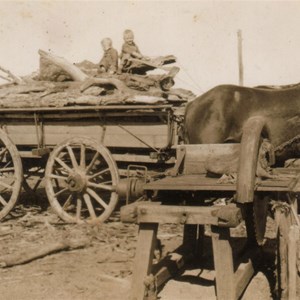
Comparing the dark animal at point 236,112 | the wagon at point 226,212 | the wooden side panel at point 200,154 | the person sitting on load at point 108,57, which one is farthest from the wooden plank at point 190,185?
the person sitting on load at point 108,57

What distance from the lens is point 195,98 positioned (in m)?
8.41

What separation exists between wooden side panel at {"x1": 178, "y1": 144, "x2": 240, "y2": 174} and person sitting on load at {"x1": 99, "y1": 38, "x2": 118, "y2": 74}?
5.46m

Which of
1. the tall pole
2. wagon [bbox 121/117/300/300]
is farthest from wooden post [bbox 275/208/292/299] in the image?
the tall pole

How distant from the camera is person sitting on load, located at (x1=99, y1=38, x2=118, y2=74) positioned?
10.2 m

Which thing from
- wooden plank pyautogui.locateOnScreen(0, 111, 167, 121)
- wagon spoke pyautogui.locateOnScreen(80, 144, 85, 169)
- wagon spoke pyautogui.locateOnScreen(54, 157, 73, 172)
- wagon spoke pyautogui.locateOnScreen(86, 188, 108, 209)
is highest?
wooden plank pyautogui.locateOnScreen(0, 111, 167, 121)

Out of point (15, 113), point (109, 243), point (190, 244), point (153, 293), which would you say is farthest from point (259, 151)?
point (15, 113)

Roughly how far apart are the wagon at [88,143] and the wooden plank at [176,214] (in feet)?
9.73

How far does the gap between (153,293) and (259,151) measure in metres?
1.57

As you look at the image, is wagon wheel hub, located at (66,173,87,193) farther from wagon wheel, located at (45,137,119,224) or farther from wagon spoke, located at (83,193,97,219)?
wagon spoke, located at (83,193,97,219)

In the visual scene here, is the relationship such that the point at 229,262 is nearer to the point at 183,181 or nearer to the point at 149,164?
the point at 183,181

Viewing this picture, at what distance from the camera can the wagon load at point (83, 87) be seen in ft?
25.2

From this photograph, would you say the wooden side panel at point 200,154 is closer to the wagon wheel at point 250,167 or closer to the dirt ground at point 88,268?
the wagon wheel at point 250,167

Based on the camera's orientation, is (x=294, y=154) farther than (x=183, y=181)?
Yes

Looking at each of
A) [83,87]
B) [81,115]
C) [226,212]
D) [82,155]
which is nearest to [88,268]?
[82,155]
